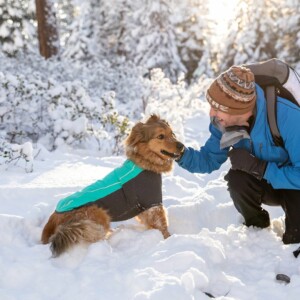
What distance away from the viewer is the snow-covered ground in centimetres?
239

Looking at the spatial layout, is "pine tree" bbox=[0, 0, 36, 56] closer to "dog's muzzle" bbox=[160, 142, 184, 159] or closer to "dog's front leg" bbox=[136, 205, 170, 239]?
"dog's muzzle" bbox=[160, 142, 184, 159]

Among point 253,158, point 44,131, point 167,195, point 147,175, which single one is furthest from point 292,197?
point 44,131

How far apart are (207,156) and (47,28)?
8.79 m

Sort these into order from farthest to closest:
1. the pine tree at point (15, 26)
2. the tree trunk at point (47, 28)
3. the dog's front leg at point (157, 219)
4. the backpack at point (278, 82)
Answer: the pine tree at point (15, 26), the tree trunk at point (47, 28), the dog's front leg at point (157, 219), the backpack at point (278, 82)

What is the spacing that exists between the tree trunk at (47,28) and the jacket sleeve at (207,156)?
8.66m

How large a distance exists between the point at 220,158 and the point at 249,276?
1.29 meters

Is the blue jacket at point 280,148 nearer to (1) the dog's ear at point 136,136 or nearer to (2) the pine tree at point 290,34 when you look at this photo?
(1) the dog's ear at point 136,136

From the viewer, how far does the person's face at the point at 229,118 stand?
3074 millimetres

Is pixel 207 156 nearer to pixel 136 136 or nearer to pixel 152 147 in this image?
pixel 152 147

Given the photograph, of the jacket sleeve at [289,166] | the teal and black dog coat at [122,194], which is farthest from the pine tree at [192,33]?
the jacket sleeve at [289,166]

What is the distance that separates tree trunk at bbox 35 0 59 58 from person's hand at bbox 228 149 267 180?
923cm

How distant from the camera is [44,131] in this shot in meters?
7.16

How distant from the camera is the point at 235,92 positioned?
9.56 feet

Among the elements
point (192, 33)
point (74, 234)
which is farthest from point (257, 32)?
point (74, 234)
